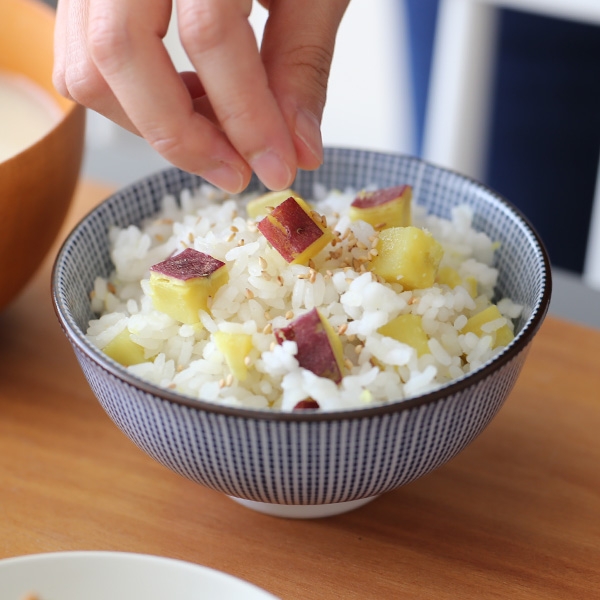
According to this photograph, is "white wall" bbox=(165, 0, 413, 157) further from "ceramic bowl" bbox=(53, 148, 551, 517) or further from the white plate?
the white plate

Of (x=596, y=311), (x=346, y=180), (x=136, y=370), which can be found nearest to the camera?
(x=136, y=370)

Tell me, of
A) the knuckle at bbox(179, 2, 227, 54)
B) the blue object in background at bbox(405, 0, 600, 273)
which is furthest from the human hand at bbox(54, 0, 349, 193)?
the blue object in background at bbox(405, 0, 600, 273)

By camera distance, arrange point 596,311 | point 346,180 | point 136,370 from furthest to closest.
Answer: point 596,311 < point 346,180 < point 136,370

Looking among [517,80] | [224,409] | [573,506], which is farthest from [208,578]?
[517,80]

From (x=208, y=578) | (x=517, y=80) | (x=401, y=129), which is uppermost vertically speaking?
(x=208, y=578)

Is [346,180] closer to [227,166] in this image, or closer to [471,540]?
[227,166]

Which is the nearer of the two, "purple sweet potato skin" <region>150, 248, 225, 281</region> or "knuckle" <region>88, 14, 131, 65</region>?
"knuckle" <region>88, 14, 131, 65</region>
